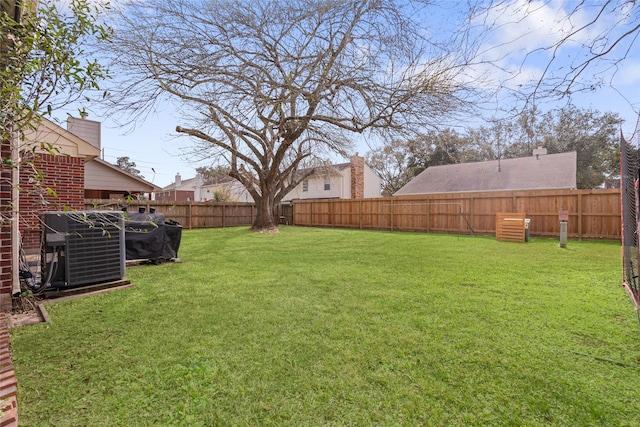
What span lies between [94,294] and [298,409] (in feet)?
11.8

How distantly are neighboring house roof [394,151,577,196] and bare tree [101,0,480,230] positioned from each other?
44.1 ft

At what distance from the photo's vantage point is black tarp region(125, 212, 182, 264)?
5.80 meters

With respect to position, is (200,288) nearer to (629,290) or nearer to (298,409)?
(298,409)

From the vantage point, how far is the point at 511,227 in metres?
9.87

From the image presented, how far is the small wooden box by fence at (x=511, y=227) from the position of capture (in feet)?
31.8

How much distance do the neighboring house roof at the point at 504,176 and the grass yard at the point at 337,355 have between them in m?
15.1

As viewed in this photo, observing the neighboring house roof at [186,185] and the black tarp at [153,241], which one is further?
the neighboring house roof at [186,185]

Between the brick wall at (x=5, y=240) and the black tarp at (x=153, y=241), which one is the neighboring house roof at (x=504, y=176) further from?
the brick wall at (x=5, y=240)

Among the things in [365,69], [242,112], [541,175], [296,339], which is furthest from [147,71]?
[541,175]

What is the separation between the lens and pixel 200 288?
14.0 ft

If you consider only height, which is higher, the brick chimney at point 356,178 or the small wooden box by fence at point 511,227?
the brick chimney at point 356,178

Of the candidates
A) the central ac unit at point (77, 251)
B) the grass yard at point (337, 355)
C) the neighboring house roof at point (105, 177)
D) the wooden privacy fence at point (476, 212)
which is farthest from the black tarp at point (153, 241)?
the wooden privacy fence at point (476, 212)

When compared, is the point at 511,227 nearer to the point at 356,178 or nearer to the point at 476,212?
the point at 476,212

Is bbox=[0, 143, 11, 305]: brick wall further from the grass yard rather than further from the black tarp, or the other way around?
the black tarp
